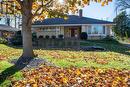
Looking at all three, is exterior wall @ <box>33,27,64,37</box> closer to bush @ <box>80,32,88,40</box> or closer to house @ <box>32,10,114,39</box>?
house @ <box>32,10,114,39</box>

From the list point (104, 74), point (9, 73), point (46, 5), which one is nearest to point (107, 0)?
point (46, 5)

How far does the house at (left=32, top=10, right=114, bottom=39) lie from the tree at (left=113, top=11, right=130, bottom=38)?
67.9 feet

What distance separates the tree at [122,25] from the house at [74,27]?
20698 millimetres

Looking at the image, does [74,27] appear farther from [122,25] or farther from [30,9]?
[30,9]

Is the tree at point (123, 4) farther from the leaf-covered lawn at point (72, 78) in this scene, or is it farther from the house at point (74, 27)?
the leaf-covered lawn at point (72, 78)

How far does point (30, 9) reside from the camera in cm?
1662

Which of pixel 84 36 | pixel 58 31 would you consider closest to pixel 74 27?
pixel 58 31

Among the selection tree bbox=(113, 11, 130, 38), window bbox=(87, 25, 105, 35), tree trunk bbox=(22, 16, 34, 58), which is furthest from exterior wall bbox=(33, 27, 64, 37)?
tree trunk bbox=(22, 16, 34, 58)

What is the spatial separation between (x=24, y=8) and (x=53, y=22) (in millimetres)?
40599

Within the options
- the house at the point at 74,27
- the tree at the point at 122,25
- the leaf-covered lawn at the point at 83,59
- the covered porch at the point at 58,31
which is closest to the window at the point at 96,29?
the house at the point at 74,27

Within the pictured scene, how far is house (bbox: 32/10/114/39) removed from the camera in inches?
2223

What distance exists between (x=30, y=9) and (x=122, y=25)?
64.1 metres

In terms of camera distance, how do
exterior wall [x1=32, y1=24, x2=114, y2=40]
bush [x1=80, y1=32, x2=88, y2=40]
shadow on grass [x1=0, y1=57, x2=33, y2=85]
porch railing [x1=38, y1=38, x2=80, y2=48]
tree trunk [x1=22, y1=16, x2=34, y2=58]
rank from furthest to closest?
exterior wall [x1=32, y1=24, x2=114, y2=40], bush [x1=80, y1=32, x2=88, y2=40], porch railing [x1=38, y1=38, x2=80, y2=48], tree trunk [x1=22, y1=16, x2=34, y2=58], shadow on grass [x1=0, y1=57, x2=33, y2=85]

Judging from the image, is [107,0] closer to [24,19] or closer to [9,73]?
[24,19]
